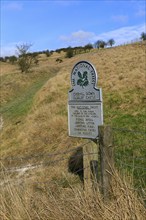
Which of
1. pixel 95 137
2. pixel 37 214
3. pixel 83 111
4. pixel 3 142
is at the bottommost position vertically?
pixel 3 142

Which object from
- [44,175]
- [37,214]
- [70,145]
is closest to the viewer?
[37,214]

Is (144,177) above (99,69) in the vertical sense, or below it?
below

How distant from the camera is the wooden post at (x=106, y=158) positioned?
15.1ft

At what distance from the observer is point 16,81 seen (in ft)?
127

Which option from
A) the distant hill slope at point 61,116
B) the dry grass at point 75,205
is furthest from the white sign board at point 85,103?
the distant hill slope at point 61,116

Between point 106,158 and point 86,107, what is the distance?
4.50 feet

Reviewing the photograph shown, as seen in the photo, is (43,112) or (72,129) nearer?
(72,129)

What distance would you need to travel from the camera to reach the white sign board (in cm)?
581

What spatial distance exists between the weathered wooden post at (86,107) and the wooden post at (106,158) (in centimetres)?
88

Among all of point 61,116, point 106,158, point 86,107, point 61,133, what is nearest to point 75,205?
point 106,158

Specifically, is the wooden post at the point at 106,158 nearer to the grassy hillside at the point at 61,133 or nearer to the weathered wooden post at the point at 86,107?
the grassy hillside at the point at 61,133

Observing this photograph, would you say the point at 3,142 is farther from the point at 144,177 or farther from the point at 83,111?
the point at 83,111

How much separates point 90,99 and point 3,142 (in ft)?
33.3

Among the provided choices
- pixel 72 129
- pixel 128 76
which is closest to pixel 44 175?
pixel 72 129
